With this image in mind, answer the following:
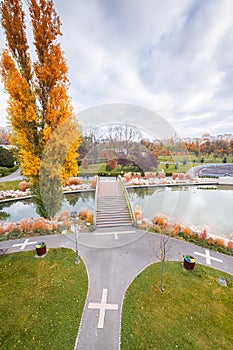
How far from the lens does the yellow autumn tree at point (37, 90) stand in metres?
6.89

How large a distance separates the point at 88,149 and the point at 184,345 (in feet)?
70.7

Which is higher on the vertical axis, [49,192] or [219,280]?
[49,192]

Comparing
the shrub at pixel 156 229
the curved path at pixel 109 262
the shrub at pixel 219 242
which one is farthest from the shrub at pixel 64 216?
the shrub at pixel 219 242

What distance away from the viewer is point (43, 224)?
29.5 feet

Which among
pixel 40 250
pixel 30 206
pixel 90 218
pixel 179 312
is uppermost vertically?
pixel 30 206

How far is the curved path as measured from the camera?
4062 mm

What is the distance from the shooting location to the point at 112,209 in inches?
417

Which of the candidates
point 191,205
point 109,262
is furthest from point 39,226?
point 191,205

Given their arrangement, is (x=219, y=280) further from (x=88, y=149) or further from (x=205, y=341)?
(x=88, y=149)

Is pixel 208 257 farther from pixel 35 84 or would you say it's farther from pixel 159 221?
pixel 35 84

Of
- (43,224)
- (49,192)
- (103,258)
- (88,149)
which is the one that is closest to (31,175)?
(49,192)

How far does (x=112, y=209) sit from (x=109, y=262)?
4.31m

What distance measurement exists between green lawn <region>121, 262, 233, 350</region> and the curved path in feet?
1.16

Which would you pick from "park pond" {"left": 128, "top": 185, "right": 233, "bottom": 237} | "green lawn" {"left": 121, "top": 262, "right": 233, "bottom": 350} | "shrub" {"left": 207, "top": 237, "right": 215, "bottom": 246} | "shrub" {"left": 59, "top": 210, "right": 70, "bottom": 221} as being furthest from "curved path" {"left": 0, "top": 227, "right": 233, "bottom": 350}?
"park pond" {"left": 128, "top": 185, "right": 233, "bottom": 237}
